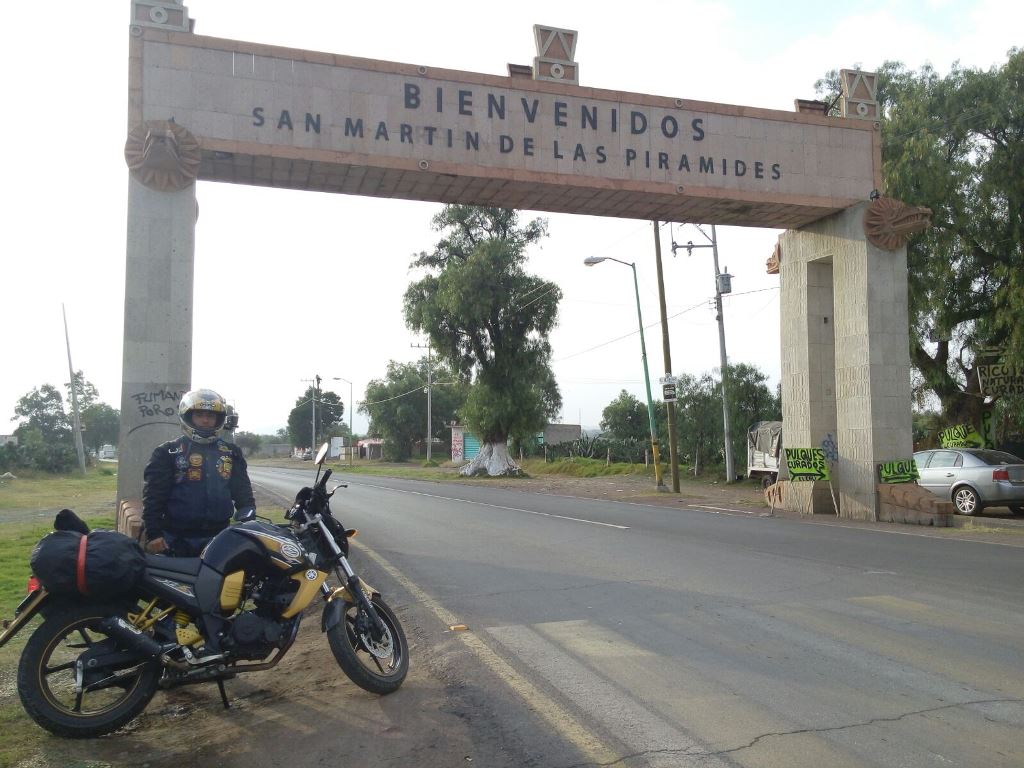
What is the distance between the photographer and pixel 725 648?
6.32 meters

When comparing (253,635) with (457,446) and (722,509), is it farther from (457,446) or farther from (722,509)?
(457,446)

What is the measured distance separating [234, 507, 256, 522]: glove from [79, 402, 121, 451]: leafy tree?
96940mm

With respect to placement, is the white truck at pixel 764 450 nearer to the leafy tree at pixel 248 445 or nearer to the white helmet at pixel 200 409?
the leafy tree at pixel 248 445

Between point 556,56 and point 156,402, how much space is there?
31.4ft

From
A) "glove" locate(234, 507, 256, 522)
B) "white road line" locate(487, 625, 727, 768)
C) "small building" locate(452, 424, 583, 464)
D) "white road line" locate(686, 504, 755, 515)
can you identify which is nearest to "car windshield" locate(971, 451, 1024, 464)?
"white road line" locate(686, 504, 755, 515)

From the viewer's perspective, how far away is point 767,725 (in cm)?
465

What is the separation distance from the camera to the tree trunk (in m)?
45.2

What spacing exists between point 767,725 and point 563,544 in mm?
8205

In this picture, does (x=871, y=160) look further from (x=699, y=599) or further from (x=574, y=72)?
(x=699, y=599)

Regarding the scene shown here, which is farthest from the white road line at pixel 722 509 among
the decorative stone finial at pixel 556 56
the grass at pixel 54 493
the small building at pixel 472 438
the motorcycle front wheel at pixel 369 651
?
the small building at pixel 472 438

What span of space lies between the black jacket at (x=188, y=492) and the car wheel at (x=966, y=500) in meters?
16.9

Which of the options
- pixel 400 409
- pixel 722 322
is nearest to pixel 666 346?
pixel 722 322

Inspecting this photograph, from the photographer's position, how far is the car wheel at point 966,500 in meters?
18.1

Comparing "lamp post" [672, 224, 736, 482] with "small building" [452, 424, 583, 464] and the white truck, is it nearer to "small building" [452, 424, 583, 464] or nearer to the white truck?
the white truck
